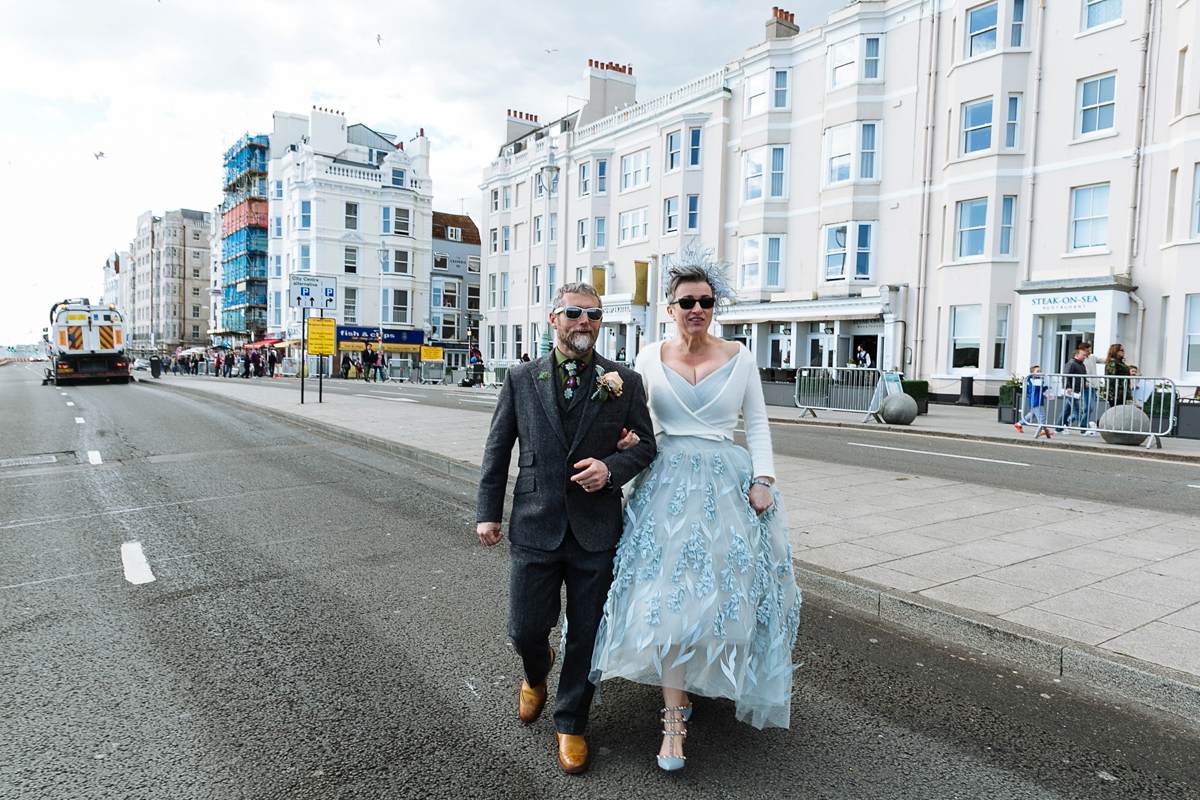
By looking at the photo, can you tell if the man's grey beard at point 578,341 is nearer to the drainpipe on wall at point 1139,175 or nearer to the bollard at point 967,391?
the drainpipe on wall at point 1139,175

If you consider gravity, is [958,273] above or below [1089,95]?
below

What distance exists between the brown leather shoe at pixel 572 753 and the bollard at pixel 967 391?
23.9 metres

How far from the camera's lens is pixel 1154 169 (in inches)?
803

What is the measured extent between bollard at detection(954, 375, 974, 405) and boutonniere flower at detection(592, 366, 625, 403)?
23.8m

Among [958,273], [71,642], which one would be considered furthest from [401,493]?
[958,273]

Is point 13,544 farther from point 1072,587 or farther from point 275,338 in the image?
point 275,338

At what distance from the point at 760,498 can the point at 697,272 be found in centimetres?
98

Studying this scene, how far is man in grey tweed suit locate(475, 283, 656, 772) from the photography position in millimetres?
2914

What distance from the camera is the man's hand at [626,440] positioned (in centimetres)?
292

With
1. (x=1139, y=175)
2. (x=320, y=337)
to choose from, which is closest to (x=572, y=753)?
(x=320, y=337)

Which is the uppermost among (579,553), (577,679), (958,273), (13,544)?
(958,273)

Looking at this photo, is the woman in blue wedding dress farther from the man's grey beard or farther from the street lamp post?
the street lamp post

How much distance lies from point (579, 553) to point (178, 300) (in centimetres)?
11774

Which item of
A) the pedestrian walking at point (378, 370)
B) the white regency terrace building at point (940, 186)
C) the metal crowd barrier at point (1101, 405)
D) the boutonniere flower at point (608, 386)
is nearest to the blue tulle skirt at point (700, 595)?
the boutonniere flower at point (608, 386)
